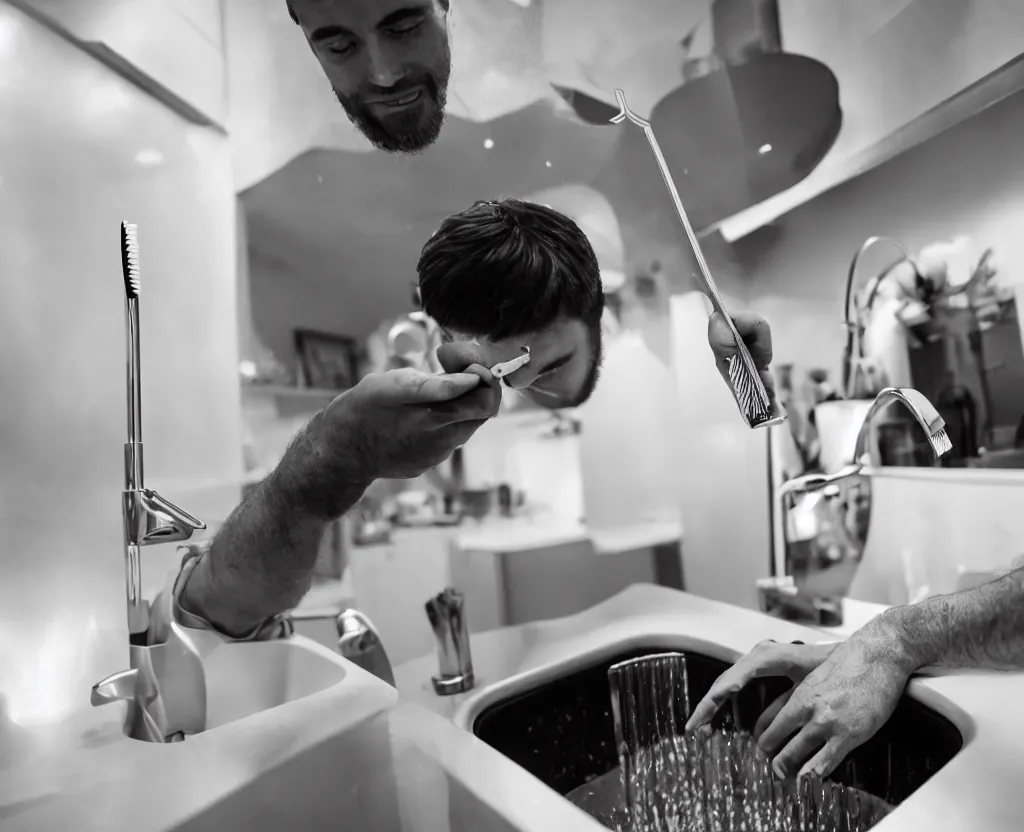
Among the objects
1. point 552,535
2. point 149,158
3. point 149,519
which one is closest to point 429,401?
point 149,519

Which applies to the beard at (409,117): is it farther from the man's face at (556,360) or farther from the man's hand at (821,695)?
the man's hand at (821,695)

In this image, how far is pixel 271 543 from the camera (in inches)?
29.3

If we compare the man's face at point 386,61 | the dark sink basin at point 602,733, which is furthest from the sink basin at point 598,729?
the man's face at point 386,61

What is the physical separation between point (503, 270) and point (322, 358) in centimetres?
32

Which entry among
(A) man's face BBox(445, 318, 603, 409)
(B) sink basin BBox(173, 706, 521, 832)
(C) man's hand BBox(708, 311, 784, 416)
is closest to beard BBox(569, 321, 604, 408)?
(A) man's face BBox(445, 318, 603, 409)

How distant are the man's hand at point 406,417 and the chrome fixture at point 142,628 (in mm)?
186

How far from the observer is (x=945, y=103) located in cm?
84

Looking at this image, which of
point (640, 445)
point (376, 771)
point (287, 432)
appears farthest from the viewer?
point (640, 445)

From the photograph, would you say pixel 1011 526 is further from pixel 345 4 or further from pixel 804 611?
pixel 345 4

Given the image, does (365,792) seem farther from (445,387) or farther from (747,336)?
(747,336)

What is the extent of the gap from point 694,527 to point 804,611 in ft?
0.65

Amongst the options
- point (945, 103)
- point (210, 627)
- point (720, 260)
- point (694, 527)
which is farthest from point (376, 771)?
point (945, 103)

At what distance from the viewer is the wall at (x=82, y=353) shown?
765mm

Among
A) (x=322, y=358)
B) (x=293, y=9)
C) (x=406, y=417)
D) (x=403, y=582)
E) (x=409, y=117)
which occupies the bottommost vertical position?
(x=403, y=582)
